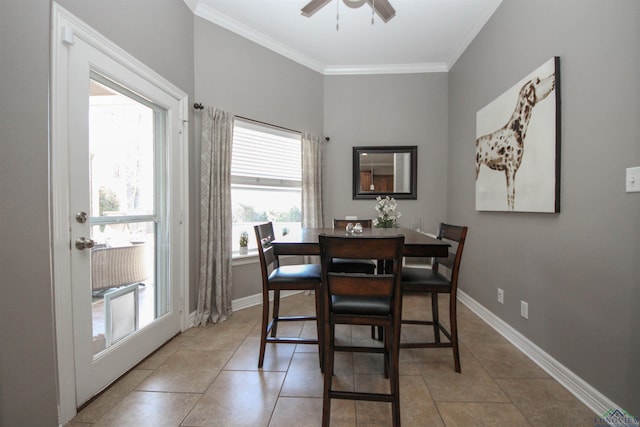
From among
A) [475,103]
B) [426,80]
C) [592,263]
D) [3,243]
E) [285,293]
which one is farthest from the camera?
[426,80]

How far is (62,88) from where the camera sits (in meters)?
1.40

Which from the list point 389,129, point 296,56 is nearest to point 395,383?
point 389,129

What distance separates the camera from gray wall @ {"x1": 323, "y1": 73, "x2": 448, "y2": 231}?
3766mm

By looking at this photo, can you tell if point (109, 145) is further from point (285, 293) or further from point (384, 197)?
point (384, 197)

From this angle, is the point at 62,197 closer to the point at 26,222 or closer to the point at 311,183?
the point at 26,222

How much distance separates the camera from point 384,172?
12.6ft

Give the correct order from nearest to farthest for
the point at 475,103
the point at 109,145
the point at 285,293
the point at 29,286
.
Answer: the point at 29,286 → the point at 109,145 → the point at 475,103 → the point at 285,293

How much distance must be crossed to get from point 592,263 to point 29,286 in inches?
111

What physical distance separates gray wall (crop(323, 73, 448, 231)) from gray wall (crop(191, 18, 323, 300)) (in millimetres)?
347

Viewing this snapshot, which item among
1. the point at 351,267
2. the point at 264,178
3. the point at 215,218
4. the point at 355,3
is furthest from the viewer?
the point at 264,178

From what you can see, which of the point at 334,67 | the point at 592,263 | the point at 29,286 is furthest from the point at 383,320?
the point at 334,67

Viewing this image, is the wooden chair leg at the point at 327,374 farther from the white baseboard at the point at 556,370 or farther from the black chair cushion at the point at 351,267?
the white baseboard at the point at 556,370

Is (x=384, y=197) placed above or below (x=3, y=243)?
above

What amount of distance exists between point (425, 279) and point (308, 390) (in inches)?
40.0
